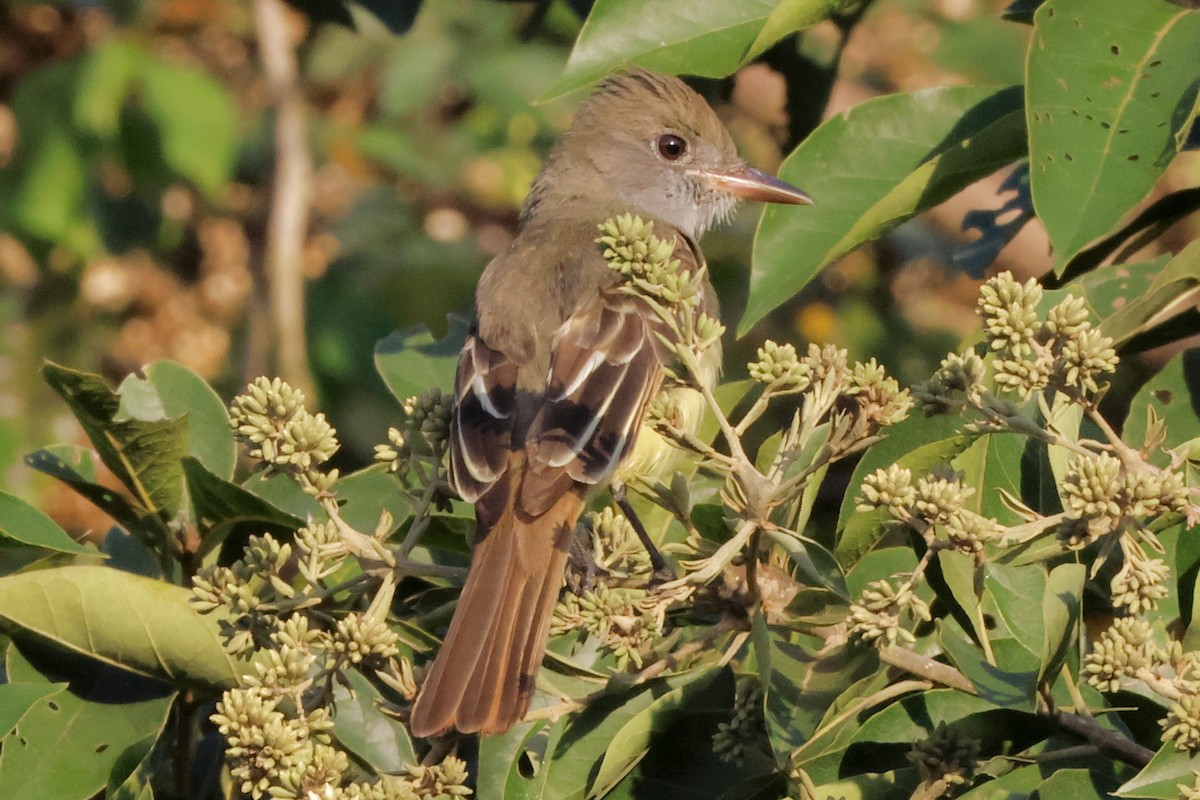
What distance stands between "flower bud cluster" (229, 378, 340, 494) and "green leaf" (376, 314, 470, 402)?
0.95 metres

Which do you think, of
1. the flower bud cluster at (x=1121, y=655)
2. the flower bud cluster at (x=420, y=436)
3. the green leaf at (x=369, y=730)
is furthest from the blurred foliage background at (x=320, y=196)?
the flower bud cluster at (x=1121, y=655)

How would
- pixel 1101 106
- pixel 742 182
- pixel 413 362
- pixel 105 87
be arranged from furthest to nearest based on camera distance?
pixel 105 87, pixel 742 182, pixel 413 362, pixel 1101 106

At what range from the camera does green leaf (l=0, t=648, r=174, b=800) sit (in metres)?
2.53

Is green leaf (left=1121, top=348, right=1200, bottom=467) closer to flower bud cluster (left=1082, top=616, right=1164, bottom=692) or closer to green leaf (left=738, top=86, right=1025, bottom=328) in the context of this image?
green leaf (left=738, top=86, right=1025, bottom=328)

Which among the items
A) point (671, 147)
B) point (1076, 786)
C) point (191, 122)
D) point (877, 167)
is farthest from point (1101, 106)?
point (191, 122)

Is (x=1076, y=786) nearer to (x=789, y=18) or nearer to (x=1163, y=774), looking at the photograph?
(x=1163, y=774)

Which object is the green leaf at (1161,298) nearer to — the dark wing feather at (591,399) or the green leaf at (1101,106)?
the green leaf at (1101,106)

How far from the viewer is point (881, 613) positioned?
2.13 meters

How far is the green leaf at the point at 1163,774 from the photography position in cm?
200

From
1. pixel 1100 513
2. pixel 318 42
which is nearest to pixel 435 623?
pixel 1100 513

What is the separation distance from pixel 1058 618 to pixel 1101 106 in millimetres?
987

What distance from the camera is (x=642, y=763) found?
2.45 metres

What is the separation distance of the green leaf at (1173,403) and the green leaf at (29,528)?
176cm

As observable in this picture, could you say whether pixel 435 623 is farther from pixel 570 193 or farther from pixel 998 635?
pixel 570 193
